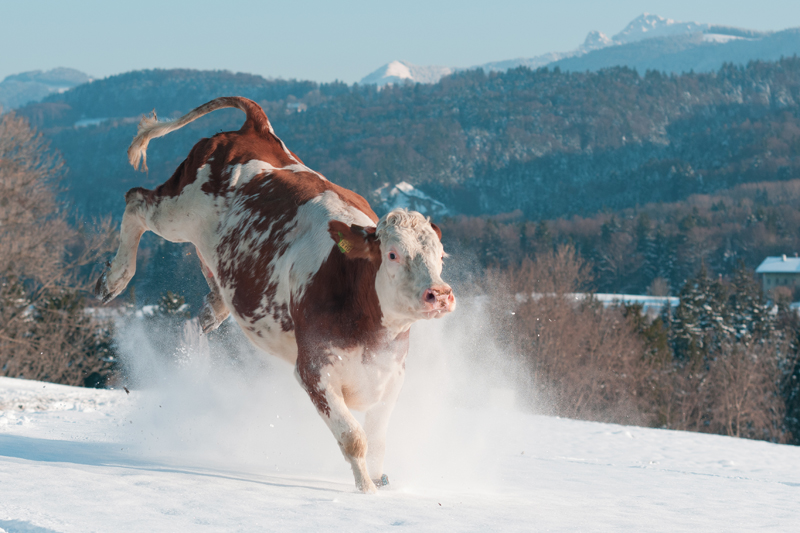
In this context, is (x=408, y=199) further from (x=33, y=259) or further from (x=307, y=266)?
(x=307, y=266)

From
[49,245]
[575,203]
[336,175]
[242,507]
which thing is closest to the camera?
[242,507]

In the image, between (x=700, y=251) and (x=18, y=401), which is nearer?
(x=18, y=401)

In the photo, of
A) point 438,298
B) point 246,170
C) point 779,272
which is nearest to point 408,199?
point 779,272

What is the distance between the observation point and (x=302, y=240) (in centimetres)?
588

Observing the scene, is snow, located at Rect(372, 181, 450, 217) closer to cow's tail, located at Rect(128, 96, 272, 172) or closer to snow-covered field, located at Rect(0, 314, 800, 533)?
snow-covered field, located at Rect(0, 314, 800, 533)

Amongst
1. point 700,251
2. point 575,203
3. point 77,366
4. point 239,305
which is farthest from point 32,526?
point 575,203

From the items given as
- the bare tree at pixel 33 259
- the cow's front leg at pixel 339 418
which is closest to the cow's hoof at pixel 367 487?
the cow's front leg at pixel 339 418

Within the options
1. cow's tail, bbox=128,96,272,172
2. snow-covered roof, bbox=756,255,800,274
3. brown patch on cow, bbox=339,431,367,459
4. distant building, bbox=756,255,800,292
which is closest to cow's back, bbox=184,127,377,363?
cow's tail, bbox=128,96,272,172

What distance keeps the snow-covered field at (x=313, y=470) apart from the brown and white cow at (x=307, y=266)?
0.74m

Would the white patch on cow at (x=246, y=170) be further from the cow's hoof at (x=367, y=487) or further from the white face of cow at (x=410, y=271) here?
the cow's hoof at (x=367, y=487)

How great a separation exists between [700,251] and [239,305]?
123m

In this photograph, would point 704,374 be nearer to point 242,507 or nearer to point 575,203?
point 242,507

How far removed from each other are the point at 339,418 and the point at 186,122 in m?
A: 4.09

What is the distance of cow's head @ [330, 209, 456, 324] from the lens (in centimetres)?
474
